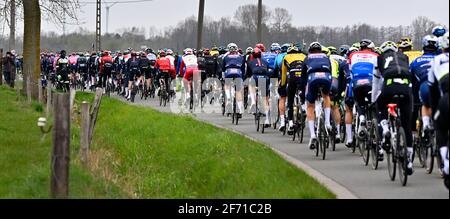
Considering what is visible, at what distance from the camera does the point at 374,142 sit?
44.4 feet

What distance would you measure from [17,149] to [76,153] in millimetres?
2458

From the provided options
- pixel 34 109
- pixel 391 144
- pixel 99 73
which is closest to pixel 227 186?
pixel 391 144

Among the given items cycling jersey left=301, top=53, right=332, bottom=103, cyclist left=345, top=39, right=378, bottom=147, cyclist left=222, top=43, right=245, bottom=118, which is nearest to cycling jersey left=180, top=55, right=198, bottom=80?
cyclist left=222, top=43, right=245, bottom=118

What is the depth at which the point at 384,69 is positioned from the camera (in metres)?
12.2

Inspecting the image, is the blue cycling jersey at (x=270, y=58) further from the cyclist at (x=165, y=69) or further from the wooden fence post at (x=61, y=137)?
the wooden fence post at (x=61, y=137)

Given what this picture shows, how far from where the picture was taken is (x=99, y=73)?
38.5m

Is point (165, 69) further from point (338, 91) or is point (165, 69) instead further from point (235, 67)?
point (338, 91)

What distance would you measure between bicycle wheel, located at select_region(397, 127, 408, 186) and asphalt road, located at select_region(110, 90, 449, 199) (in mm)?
122

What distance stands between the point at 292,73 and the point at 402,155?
18.3 feet

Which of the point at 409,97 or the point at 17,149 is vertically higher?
the point at 409,97
